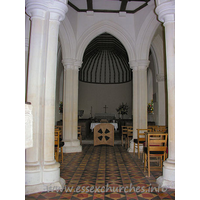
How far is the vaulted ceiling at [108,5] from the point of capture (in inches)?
305

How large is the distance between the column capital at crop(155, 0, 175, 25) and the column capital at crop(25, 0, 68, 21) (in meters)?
1.93

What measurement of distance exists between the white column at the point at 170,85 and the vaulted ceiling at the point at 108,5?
391 centimetres

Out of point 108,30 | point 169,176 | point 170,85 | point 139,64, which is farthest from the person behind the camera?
point 108,30

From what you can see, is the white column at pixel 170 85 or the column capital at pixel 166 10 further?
the column capital at pixel 166 10

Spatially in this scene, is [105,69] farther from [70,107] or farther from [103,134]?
[70,107]

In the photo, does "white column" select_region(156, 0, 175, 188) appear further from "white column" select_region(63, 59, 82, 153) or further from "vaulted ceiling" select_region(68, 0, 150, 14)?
"white column" select_region(63, 59, 82, 153)

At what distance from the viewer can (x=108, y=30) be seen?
8.45m

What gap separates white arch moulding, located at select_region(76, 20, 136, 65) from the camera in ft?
27.0

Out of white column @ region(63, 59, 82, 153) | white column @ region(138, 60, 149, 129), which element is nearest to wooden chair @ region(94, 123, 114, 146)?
white column @ region(63, 59, 82, 153)

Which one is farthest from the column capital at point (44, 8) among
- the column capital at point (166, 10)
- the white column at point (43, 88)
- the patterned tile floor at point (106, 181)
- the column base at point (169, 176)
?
the column base at point (169, 176)

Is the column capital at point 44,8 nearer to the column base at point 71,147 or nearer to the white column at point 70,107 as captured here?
the white column at point 70,107

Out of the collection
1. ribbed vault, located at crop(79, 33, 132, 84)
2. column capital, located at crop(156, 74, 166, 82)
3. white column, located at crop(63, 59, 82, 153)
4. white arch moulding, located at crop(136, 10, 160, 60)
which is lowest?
white column, located at crop(63, 59, 82, 153)

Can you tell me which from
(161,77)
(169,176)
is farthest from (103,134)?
(169,176)

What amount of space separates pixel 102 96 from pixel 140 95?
11.9 m
